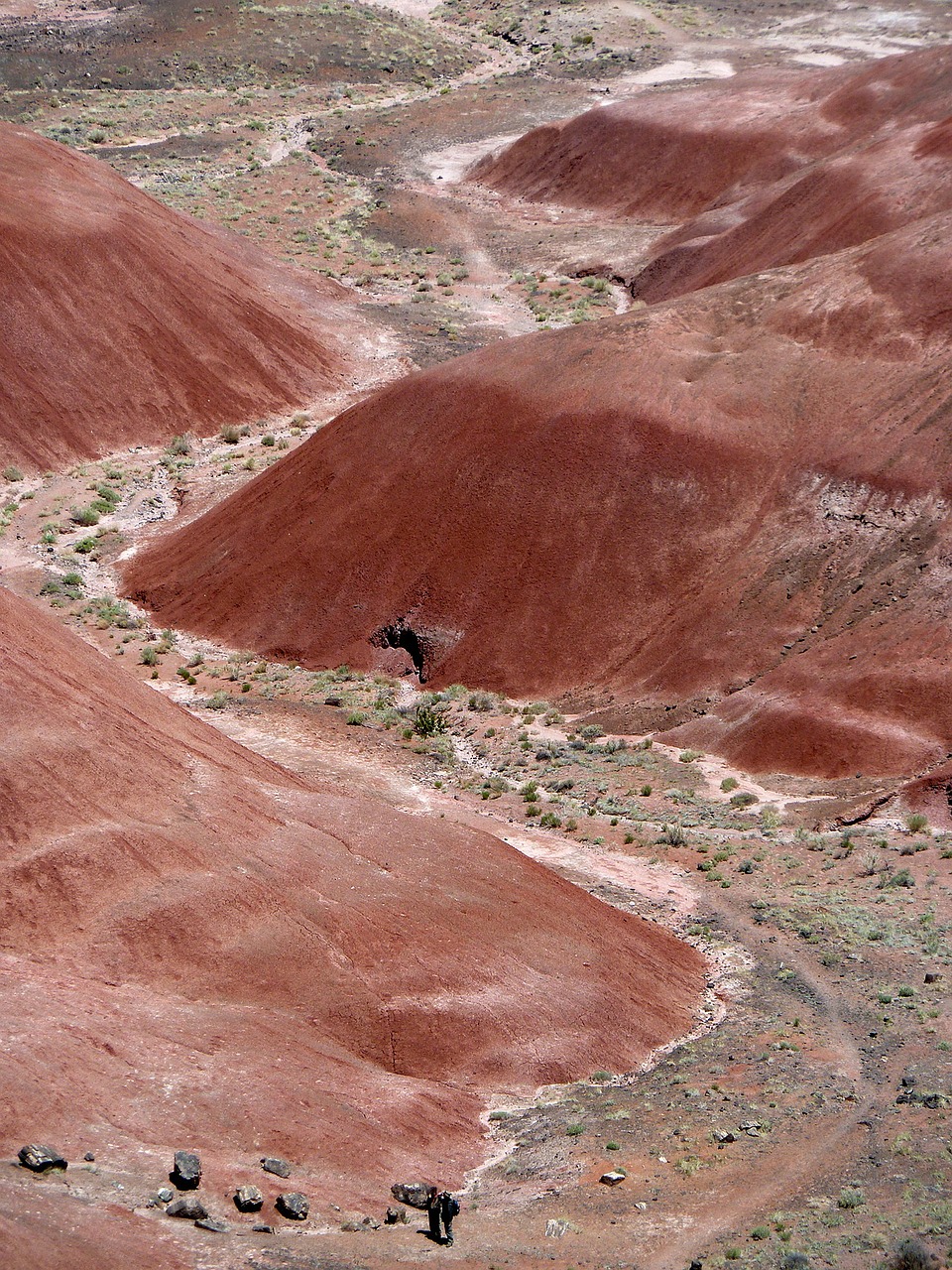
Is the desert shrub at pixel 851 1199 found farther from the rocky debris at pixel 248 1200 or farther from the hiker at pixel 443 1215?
the rocky debris at pixel 248 1200

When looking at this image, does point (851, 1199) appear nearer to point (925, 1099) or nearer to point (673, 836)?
point (925, 1099)

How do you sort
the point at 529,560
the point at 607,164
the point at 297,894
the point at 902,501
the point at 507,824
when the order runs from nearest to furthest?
1. the point at 297,894
2. the point at 507,824
3. the point at 902,501
4. the point at 529,560
5. the point at 607,164

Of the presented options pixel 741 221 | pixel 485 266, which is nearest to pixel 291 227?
pixel 485 266

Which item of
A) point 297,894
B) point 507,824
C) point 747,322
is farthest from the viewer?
point 747,322

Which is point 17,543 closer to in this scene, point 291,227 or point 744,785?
point 744,785

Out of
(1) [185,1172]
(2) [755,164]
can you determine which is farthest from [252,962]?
(2) [755,164]

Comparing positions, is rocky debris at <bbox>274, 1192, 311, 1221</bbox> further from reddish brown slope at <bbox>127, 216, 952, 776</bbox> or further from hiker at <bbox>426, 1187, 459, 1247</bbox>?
reddish brown slope at <bbox>127, 216, 952, 776</bbox>

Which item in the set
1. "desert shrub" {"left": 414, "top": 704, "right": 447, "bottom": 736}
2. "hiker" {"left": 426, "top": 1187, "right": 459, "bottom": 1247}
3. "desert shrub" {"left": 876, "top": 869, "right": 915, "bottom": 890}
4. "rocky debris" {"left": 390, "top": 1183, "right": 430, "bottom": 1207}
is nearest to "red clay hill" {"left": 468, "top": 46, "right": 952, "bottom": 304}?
"desert shrub" {"left": 414, "top": 704, "right": 447, "bottom": 736}

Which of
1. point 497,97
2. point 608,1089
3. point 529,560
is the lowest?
point 608,1089
